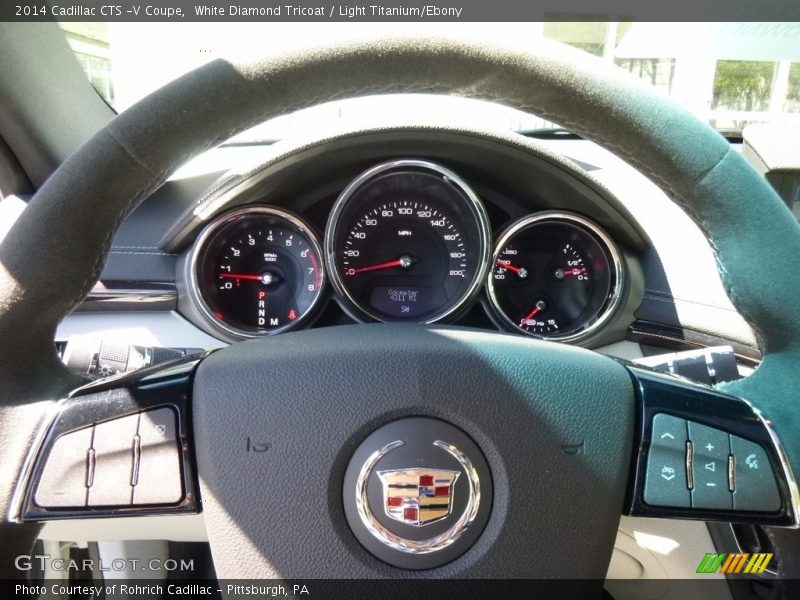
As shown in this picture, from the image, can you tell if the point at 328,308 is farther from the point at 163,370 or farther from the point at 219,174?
the point at 163,370

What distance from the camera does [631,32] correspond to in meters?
2.38

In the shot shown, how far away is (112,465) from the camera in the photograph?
86cm

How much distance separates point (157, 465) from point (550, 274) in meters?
1.95

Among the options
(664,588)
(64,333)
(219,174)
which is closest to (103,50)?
(219,174)

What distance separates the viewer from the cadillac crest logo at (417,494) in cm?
82

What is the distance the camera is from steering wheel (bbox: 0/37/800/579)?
31.1 inches

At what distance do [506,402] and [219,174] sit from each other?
1.89 m

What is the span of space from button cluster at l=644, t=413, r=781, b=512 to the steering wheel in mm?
13

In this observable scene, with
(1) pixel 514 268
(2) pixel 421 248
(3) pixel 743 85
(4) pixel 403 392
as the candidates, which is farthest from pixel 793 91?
(4) pixel 403 392

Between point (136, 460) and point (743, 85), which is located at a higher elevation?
point (743, 85)

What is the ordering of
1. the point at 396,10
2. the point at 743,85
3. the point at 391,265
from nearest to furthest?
the point at 396,10, the point at 743,85, the point at 391,265

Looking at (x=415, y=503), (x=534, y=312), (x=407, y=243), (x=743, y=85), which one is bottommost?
(x=534, y=312)

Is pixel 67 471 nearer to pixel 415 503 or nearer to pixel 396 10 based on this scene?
pixel 415 503

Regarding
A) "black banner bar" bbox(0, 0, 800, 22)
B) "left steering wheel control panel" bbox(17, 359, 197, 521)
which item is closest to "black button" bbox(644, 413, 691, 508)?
"left steering wheel control panel" bbox(17, 359, 197, 521)
